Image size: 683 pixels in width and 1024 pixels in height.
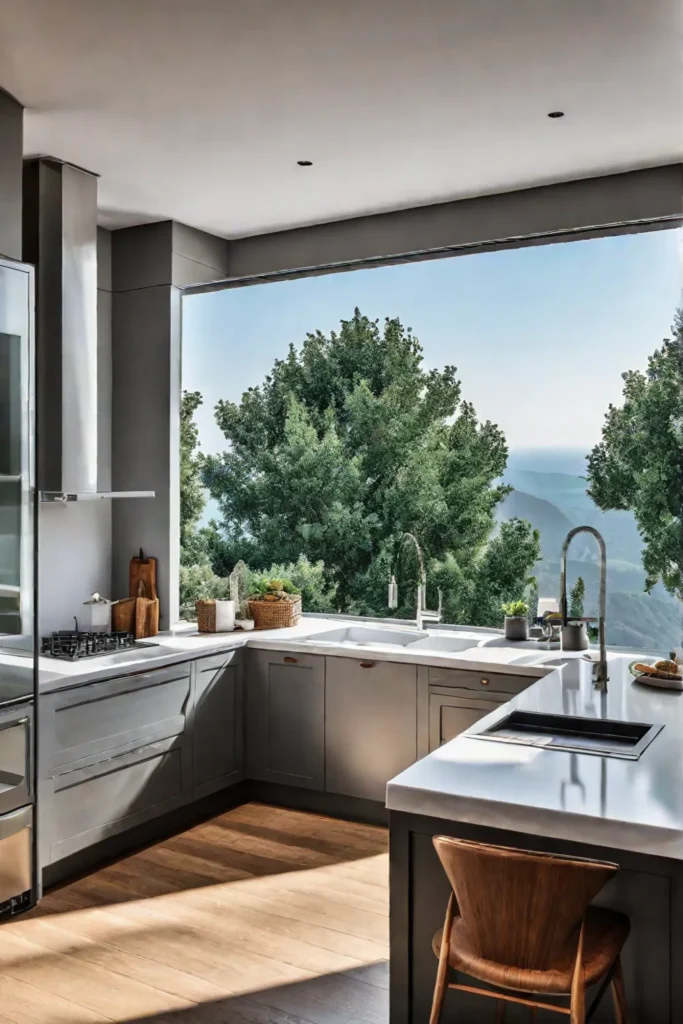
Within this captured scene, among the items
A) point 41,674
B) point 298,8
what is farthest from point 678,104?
point 41,674

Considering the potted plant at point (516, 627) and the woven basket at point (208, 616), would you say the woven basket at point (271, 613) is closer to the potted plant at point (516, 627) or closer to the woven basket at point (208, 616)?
the woven basket at point (208, 616)

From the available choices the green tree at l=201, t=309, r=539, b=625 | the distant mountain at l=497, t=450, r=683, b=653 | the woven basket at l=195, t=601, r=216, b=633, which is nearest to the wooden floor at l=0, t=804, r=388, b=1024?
the woven basket at l=195, t=601, r=216, b=633

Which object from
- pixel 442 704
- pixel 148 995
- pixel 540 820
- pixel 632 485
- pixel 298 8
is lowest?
pixel 148 995

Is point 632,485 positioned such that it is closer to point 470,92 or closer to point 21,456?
point 470,92

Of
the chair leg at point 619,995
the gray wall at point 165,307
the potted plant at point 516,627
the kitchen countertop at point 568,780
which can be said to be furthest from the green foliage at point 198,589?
the chair leg at point 619,995

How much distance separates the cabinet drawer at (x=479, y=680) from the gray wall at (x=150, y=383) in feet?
5.06

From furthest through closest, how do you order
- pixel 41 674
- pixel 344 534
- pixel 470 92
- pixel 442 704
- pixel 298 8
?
pixel 344 534, pixel 442 704, pixel 41 674, pixel 470 92, pixel 298 8

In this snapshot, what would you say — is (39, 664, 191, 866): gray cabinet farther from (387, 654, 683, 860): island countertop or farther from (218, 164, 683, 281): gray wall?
(218, 164, 683, 281): gray wall

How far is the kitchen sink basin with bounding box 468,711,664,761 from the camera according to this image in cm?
224

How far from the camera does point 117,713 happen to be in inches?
145

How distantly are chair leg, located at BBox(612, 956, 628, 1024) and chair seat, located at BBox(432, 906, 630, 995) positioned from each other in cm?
6

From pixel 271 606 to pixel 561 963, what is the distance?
313 cm

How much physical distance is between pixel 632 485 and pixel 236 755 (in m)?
3.14

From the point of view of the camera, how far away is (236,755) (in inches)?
172
